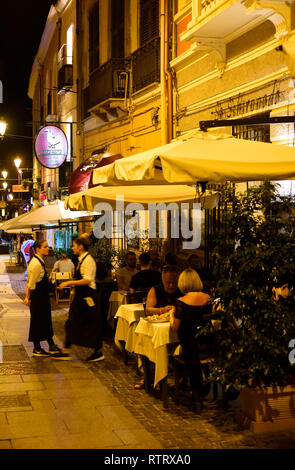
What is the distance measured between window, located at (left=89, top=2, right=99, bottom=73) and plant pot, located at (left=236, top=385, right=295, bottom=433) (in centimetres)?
1571

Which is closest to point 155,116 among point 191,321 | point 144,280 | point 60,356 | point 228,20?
point 228,20

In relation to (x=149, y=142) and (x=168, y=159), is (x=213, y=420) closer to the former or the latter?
(x=168, y=159)

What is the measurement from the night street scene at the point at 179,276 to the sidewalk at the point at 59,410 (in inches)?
1.1

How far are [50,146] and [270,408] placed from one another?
16.2 meters

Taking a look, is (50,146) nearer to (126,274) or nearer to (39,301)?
(126,274)

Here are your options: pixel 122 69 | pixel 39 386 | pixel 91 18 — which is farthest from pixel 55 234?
pixel 39 386

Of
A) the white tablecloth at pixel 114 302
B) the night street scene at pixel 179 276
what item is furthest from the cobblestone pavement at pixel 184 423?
the white tablecloth at pixel 114 302

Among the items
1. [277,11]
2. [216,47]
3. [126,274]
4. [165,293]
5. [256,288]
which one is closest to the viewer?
[256,288]

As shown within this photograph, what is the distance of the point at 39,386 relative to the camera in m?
8.31

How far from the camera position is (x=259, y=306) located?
6.34 metres

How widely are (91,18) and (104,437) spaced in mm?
17250

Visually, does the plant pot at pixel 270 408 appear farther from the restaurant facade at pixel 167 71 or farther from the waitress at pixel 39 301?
the waitress at pixel 39 301

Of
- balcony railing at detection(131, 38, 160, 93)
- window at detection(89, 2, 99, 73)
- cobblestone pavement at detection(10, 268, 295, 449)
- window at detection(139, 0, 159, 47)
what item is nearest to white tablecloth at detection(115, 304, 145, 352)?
cobblestone pavement at detection(10, 268, 295, 449)

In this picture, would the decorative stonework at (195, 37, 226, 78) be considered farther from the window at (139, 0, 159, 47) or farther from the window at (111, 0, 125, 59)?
the window at (111, 0, 125, 59)
